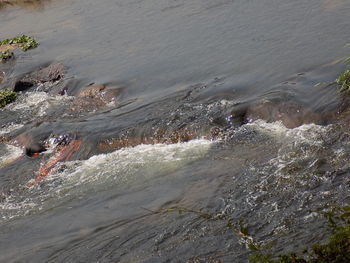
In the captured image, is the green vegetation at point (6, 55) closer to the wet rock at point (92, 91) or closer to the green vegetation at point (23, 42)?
the green vegetation at point (23, 42)

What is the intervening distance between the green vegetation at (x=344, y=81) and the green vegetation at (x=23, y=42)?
10.8 meters

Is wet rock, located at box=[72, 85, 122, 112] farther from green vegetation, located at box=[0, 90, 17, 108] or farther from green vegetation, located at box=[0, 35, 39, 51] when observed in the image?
green vegetation, located at box=[0, 35, 39, 51]

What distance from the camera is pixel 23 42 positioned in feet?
58.5

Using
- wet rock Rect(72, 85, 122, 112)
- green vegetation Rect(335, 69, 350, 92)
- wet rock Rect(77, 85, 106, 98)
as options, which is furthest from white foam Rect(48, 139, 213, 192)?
wet rock Rect(77, 85, 106, 98)

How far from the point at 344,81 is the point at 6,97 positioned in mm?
8223

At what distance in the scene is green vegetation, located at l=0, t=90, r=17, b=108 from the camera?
1344cm

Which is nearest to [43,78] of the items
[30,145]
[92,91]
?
[92,91]

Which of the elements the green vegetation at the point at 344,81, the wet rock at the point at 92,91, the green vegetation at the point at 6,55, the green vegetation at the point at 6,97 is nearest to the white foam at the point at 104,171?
Answer: the green vegetation at the point at 344,81

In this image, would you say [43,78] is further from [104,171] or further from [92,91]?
[104,171]

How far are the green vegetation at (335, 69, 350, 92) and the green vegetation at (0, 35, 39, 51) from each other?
10.8 metres

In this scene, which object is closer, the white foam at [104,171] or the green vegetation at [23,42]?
the white foam at [104,171]

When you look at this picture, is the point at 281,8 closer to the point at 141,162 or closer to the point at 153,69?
the point at 153,69

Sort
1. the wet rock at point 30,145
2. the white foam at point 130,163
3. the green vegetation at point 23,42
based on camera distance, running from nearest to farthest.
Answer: the white foam at point 130,163
the wet rock at point 30,145
the green vegetation at point 23,42

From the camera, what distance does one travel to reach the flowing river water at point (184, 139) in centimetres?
688
